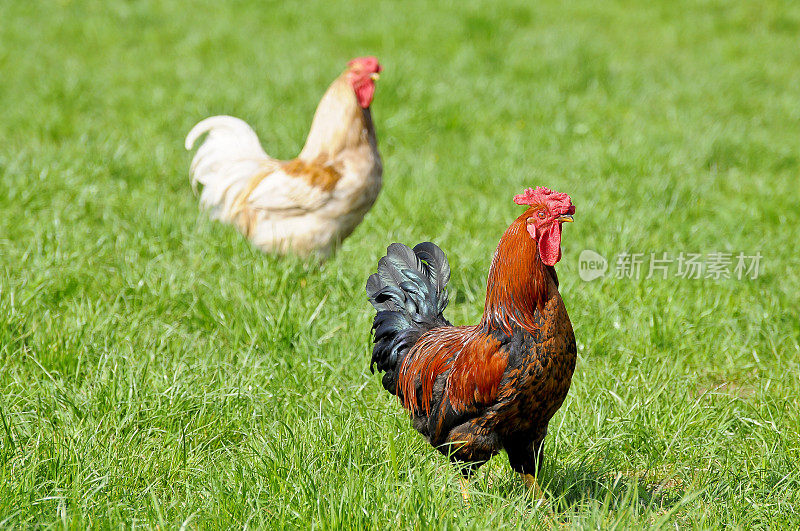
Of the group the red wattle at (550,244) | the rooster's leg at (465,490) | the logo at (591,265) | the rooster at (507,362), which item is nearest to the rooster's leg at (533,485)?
the rooster at (507,362)

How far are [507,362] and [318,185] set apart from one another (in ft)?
7.58

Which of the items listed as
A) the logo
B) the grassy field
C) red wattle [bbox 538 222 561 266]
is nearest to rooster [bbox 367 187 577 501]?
red wattle [bbox 538 222 561 266]

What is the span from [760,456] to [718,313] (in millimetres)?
1224

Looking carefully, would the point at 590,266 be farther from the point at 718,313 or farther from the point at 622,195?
the point at 622,195

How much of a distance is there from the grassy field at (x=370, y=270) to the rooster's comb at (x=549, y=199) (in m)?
0.85

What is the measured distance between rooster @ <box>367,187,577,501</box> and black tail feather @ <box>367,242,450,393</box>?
0.03m

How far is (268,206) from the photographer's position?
175 inches

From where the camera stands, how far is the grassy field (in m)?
2.54

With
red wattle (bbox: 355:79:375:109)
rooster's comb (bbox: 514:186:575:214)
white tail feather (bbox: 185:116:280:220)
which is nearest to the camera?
rooster's comb (bbox: 514:186:575:214)

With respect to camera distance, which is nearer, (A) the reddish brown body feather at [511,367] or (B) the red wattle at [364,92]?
(A) the reddish brown body feather at [511,367]

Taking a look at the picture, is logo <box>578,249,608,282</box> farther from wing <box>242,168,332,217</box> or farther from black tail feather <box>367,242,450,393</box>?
black tail feather <box>367,242,450,393</box>

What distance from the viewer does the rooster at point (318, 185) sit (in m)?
4.38

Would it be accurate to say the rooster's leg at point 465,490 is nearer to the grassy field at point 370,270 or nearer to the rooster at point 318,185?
the grassy field at point 370,270

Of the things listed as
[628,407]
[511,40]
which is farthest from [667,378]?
[511,40]
